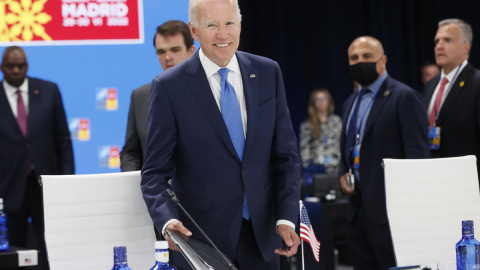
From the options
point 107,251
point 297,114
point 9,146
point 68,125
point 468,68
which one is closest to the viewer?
point 107,251

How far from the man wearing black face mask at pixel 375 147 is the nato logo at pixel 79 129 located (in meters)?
2.35

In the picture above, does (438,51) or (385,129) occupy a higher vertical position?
(438,51)

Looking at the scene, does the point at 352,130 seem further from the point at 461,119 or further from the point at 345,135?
the point at 461,119

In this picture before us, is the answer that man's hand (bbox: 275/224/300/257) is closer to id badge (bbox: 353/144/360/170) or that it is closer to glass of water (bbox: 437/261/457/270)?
glass of water (bbox: 437/261/457/270)

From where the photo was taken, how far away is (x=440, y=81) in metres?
4.92

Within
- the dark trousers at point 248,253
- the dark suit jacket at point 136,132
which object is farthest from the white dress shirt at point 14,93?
the dark trousers at point 248,253

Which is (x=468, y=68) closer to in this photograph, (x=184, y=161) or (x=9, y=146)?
(x=184, y=161)

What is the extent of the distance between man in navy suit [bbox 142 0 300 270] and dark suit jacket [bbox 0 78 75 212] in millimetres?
2948

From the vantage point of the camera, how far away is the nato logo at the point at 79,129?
236 inches

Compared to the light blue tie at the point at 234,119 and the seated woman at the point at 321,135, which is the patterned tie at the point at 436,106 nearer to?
the light blue tie at the point at 234,119

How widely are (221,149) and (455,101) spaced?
255 cm

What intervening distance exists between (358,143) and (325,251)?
1.70 metres

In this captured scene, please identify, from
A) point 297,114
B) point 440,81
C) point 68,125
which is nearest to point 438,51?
point 440,81

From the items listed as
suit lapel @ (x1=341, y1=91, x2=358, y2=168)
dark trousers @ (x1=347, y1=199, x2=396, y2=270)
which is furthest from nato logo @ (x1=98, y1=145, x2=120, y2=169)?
dark trousers @ (x1=347, y1=199, x2=396, y2=270)
